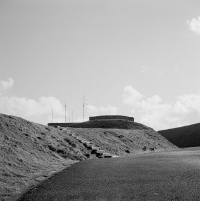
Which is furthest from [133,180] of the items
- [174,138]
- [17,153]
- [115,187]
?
[174,138]

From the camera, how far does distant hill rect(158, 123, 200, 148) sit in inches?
3546

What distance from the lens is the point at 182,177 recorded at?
35.3ft

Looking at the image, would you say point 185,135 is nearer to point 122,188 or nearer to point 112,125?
point 112,125

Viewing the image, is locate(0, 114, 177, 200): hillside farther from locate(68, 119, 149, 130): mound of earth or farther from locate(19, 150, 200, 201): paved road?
locate(68, 119, 149, 130): mound of earth

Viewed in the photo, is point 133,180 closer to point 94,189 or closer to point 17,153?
point 94,189

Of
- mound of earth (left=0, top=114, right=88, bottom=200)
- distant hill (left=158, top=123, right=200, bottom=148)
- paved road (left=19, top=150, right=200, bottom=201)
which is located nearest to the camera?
paved road (left=19, top=150, right=200, bottom=201)

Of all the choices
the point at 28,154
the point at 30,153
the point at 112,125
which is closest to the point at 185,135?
the point at 112,125

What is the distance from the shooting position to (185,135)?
97.9 metres

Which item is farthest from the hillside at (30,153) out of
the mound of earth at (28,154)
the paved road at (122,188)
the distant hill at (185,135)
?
the distant hill at (185,135)

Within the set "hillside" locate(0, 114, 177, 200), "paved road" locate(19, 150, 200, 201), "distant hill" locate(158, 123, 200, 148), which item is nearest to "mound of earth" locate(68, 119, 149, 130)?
"hillside" locate(0, 114, 177, 200)

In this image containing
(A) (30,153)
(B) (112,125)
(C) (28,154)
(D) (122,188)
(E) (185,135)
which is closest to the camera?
(D) (122,188)

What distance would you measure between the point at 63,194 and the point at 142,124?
209ft

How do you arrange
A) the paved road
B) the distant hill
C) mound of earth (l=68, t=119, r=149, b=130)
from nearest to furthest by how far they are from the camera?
the paved road < mound of earth (l=68, t=119, r=149, b=130) < the distant hill

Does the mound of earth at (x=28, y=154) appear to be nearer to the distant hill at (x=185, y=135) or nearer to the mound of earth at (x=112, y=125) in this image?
the mound of earth at (x=112, y=125)
